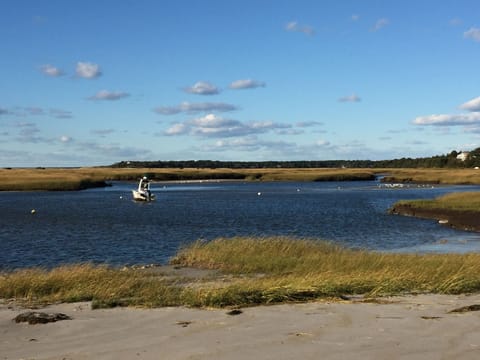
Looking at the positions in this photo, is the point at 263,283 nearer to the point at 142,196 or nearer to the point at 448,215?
the point at 448,215

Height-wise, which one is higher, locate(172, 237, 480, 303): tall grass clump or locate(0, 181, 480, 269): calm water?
locate(172, 237, 480, 303): tall grass clump

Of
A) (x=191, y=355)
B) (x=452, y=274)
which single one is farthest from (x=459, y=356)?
(x=452, y=274)

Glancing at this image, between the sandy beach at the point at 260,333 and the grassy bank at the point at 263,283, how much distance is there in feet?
2.41

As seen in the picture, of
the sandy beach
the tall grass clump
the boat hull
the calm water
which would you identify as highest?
the sandy beach

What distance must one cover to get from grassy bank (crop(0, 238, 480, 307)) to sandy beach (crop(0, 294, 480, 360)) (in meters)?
0.73

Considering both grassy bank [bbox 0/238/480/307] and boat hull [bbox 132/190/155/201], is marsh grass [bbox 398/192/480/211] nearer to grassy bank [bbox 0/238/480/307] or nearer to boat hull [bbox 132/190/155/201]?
grassy bank [bbox 0/238/480/307]

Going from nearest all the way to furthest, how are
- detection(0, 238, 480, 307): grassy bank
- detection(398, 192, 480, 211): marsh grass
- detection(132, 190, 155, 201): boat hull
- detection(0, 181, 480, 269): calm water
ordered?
detection(0, 238, 480, 307): grassy bank, detection(0, 181, 480, 269): calm water, detection(398, 192, 480, 211): marsh grass, detection(132, 190, 155, 201): boat hull

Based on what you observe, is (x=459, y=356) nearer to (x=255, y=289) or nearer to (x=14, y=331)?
(x=255, y=289)

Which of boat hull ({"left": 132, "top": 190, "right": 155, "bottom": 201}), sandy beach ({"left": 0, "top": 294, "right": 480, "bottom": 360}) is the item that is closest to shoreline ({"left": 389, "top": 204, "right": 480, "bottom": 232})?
sandy beach ({"left": 0, "top": 294, "right": 480, "bottom": 360})

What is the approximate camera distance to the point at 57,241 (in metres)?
34.5

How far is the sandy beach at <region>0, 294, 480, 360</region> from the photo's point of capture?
8.34 metres

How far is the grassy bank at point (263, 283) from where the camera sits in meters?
12.2

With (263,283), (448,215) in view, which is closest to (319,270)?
(263,283)

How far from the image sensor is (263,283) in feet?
44.3
